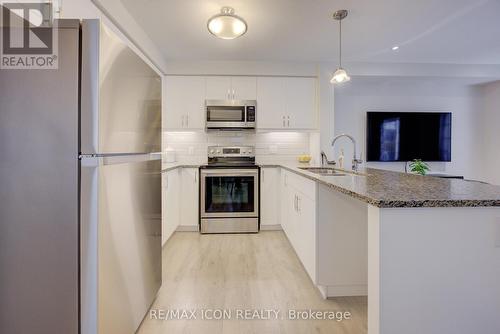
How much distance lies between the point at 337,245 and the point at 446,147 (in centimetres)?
396

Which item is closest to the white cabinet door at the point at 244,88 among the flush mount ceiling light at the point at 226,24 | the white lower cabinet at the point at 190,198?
the white lower cabinet at the point at 190,198

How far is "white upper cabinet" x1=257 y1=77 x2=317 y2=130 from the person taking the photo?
13.1 feet

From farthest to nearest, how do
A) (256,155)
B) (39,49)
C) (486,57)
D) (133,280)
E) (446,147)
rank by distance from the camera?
1. (446,147)
2. (256,155)
3. (486,57)
4. (133,280)
5. (39,49)

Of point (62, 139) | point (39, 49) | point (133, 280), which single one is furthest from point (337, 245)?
point (39, 49)

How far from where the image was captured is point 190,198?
383 centimetres

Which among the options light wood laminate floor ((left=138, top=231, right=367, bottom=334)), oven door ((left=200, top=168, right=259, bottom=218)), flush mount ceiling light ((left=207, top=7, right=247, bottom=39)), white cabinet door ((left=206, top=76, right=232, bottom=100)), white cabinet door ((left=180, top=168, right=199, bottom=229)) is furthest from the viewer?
white cabinet door ((left=206, top=76, right=232, bottom=100))

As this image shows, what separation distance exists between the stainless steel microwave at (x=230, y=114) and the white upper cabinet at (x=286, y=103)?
0.15 metres

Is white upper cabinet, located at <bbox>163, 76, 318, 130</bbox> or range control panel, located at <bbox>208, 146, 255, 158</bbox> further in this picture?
range control panel, located at <bbox>208, 146, 255, 158</bbox>

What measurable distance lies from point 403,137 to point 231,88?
3.06 meters

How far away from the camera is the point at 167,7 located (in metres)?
2.44

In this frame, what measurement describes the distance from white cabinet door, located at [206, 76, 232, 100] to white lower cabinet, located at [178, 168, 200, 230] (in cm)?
110

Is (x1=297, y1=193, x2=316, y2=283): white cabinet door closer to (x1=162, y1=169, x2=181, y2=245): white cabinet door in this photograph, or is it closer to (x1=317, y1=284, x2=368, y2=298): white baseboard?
(x1=317, y1=284, x2=368, y2=298): white baseboard

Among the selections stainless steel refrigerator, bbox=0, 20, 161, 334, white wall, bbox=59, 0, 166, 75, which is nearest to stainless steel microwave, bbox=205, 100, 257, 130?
white wall, bbox=59, 0, 166, 75

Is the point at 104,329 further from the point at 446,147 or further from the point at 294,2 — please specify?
the point at 446,147
